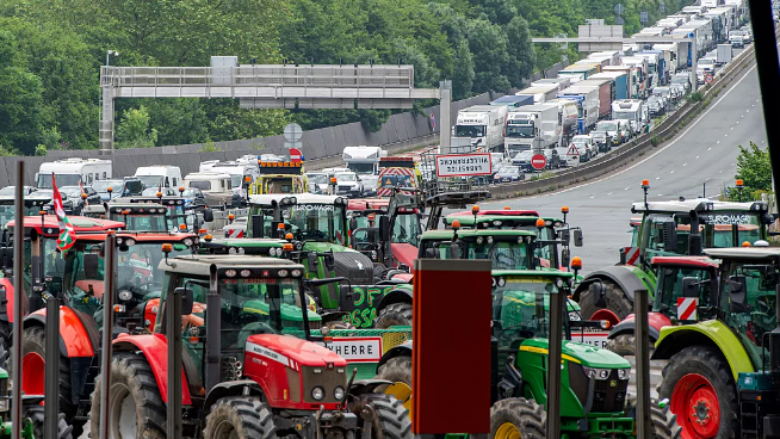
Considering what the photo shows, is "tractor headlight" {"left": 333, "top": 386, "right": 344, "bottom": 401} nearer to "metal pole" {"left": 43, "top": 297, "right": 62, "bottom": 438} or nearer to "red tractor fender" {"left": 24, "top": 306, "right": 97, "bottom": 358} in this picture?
"metal pole" {"left": 43, "top": 297, "right": 62, "bottom": 438}

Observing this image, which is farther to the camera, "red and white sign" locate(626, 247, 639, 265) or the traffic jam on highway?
"red and white sign" locate(626, 247, 639, 265)

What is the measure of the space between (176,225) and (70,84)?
6106cm

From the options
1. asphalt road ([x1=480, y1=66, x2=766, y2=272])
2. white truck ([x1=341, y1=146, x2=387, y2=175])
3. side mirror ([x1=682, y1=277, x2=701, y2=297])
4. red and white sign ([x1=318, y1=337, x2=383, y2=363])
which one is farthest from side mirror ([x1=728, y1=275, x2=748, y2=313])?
white truck ([x1=341, y1=146, x2=387, y2=175])

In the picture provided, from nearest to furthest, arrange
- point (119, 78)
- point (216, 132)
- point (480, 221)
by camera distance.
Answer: point (480, 221) < point (119, 78) < point (216, 132)

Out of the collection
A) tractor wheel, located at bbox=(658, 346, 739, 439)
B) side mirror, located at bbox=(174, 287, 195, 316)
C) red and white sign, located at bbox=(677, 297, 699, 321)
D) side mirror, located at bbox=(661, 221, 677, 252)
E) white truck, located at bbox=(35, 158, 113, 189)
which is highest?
white truck, located at bbox=(35, 158, 113, 189)

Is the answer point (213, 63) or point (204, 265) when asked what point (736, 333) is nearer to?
point (204, 265)

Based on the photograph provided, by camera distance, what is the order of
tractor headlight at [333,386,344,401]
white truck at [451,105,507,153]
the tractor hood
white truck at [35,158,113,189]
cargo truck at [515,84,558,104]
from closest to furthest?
tractor headlight at [333,386,344,401] → the tractor hood → white truck at [35,158,113,189] → white truck at [451,105,507,153] → cargo truck at [515,84,558,104]

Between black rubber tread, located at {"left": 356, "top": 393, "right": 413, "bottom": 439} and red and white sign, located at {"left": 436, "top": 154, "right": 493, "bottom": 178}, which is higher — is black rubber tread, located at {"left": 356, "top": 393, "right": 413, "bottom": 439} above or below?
below

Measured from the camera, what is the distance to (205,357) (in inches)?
519

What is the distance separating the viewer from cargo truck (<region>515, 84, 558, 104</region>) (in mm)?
93125

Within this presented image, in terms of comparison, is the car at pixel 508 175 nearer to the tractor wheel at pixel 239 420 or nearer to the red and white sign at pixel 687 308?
the red and white sign at pixel 687 308

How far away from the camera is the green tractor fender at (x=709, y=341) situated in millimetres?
15016

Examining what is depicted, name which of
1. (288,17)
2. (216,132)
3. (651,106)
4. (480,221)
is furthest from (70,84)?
(480,221)

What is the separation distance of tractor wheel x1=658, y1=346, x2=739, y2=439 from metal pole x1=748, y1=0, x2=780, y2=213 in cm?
933
